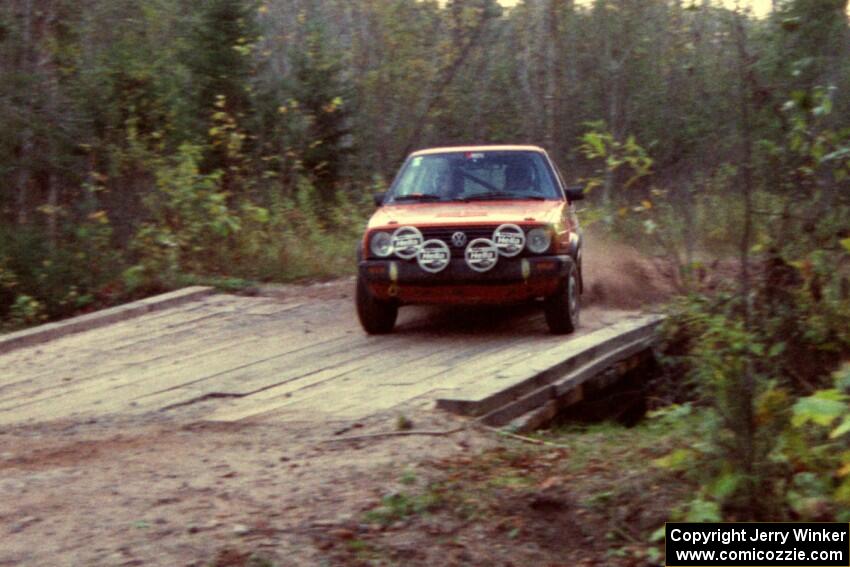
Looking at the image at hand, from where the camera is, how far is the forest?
623 centimetres

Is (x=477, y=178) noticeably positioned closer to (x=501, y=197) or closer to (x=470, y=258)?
(x=501, y=197)

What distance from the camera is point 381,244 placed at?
1070cm

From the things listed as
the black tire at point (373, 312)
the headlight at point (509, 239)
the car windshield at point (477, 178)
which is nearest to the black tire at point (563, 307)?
the headlight at point (509, 239)

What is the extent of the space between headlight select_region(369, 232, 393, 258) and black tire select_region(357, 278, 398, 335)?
32 centimetres

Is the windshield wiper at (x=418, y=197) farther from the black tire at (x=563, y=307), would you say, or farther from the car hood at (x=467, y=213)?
the black tire at (x=563, y=307)

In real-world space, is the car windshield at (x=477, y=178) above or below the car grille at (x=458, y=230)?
above

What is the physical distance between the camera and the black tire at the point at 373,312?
10.9 meters

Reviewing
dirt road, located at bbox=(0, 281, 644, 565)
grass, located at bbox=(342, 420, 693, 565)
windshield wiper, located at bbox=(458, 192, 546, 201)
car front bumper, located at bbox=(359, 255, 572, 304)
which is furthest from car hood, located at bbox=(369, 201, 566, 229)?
grass, located at bbox=(342, 420, 693, 565)

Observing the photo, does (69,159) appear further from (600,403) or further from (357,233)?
(600,403)

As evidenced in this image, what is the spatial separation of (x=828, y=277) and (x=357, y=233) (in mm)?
9973

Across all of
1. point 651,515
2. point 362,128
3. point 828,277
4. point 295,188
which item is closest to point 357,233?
point 295,188

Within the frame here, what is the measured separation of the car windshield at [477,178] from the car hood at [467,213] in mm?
234

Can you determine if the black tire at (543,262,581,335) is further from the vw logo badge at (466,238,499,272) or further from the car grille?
the car grille

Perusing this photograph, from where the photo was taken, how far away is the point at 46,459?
7.06 m
